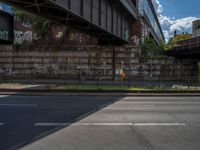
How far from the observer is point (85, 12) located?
27141 millimetres

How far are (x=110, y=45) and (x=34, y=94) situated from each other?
27463 millimetres

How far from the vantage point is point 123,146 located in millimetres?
8523

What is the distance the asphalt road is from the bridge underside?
335 inches

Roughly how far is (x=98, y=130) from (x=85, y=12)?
17.7 metres

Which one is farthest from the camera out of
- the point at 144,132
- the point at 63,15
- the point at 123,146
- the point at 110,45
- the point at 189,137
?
the point at 110,45

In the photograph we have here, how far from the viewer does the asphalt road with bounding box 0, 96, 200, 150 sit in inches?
340

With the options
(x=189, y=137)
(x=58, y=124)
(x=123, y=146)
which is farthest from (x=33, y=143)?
(x=189, y=137)

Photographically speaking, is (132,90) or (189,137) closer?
(189,137)

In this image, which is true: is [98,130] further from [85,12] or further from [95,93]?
[85,12]

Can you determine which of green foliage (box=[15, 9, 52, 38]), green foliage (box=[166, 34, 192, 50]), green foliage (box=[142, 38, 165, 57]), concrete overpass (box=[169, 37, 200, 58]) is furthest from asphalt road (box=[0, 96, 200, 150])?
green foliage (box=[166, 34, 192, 50])

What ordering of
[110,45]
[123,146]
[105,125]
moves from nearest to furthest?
[123,146] → [105,125] → [110,45]

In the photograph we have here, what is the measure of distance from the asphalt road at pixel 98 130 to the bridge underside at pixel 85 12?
851 centimetres

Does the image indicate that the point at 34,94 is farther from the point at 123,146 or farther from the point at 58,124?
the point at 123,146

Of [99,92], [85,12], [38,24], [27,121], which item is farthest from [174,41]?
[27,121]
